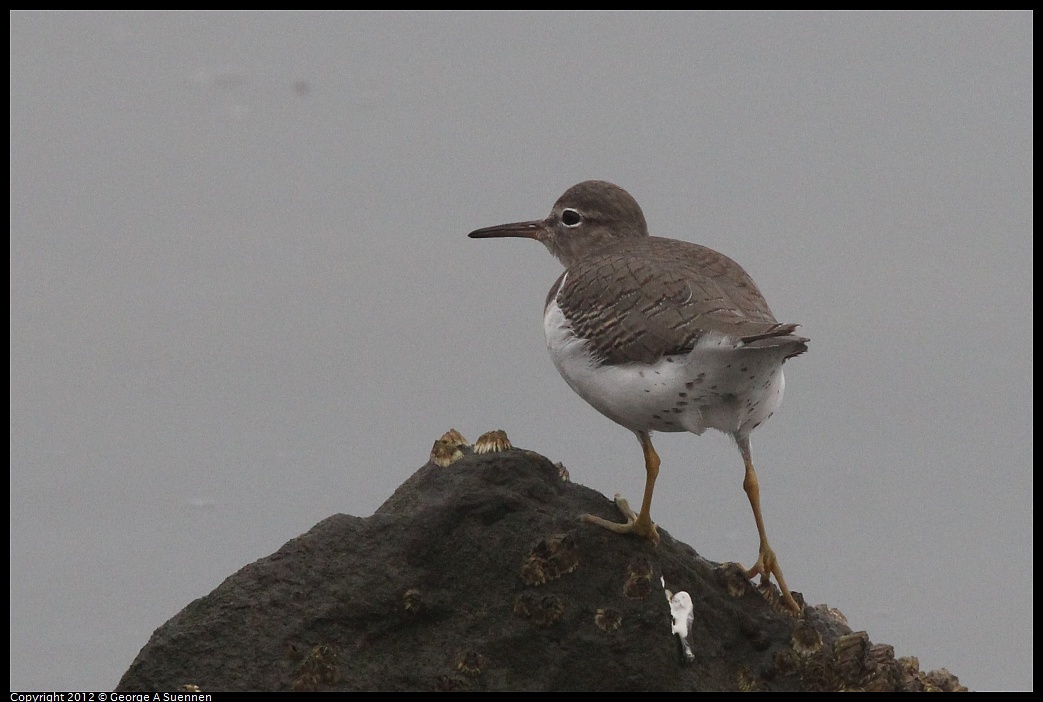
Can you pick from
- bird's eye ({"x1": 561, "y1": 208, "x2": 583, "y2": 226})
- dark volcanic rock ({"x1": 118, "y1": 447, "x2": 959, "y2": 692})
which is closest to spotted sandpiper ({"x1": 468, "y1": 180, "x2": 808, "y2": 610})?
dark volcanic rock ({"x1": 118, "y1": 447, "x2": 959, "y2": 692})

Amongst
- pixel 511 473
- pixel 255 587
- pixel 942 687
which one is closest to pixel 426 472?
pixel 511 473

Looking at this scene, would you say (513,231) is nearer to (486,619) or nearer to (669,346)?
(669,346)

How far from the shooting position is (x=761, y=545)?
1035 centimetres

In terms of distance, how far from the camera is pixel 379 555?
31.2ft

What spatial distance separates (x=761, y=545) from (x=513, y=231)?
395 cm

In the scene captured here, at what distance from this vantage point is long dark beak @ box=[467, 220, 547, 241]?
1231 centimetres

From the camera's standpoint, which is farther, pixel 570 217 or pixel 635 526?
→ pixel 570 217

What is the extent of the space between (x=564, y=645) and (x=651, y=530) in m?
1.21

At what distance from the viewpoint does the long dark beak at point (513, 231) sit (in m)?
12.3

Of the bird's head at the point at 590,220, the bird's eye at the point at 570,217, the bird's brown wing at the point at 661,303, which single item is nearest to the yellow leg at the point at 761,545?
the bird's brown wing at the point at 661,303

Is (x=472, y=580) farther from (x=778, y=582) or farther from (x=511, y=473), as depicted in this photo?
(x=778, y=582)

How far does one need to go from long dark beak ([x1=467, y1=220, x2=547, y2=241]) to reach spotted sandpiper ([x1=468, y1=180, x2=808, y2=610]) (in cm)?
118

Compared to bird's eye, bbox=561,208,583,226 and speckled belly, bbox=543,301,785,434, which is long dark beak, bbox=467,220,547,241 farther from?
speckled belly, bbox=543,301,785,434

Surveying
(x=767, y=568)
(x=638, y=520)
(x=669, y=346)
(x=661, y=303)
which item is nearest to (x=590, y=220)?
(x=661, y=303)
